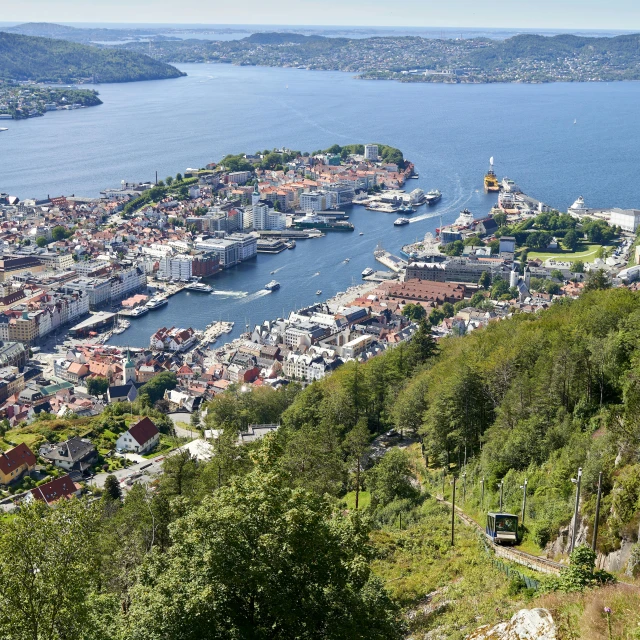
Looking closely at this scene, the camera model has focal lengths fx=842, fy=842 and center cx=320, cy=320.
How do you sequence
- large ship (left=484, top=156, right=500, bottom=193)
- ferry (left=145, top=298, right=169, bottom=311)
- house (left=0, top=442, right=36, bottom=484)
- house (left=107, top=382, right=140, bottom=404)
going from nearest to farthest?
1. house (left=0, top=442, right=36, bottom=484)
2. house (left=107, top=382, right=140, bottom=404)
3. ferry (left=145, top=298, right=169, bottom=311)
4. large ship (left=484, top=156, right=500, bottom=193)

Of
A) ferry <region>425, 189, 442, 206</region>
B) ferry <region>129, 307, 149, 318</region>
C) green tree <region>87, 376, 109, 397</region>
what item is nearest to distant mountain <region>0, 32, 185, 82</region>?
ferry <region>425, 189, 442, 206</region>

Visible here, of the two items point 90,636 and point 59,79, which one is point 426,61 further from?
point 90,636

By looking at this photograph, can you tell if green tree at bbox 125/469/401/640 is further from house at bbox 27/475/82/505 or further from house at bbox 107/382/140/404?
house at bbox 107/382/140/404

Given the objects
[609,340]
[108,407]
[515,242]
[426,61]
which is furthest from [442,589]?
[426,61]

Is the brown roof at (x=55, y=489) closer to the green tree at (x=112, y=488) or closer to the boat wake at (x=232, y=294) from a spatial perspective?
the green tree at (x=112, y=488)

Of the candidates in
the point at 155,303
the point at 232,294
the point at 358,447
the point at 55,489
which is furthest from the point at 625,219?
the point at 55,489

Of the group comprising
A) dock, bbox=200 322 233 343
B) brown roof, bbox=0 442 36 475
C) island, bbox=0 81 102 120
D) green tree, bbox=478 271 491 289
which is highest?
island, bbox=0 81 102 120

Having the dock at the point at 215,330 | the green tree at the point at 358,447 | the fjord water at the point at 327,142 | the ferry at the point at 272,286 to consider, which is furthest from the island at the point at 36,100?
the green tree at the point at 358,447
